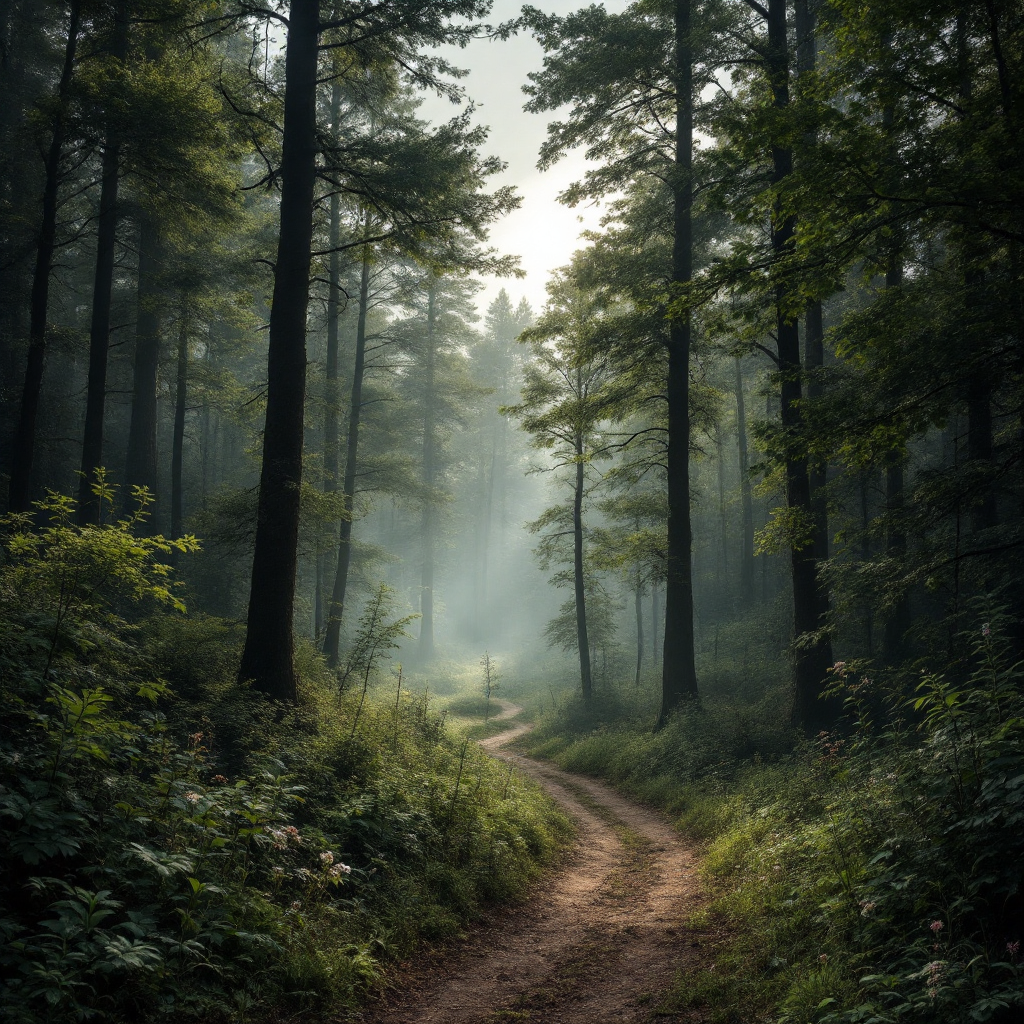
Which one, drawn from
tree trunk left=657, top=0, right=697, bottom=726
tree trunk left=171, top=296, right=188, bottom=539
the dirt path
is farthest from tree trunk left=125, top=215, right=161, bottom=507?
the dirt path

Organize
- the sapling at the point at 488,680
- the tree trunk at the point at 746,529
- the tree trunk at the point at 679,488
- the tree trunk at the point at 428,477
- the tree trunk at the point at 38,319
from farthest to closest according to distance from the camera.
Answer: the tree trunk at the point at 428,477 < the tree trunk at the point at 746,529 < the sapling at the point at 488,680 < the tree trunk at the point at 679,488 < the tree trunk at the point at 38,319

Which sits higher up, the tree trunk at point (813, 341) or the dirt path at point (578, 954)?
the tree trunk at point (813, 341)

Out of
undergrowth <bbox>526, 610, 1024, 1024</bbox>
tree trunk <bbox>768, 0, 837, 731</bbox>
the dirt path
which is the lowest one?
the dirt path

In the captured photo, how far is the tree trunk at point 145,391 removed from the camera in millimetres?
17703

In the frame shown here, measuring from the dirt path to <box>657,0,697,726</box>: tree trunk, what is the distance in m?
5.41

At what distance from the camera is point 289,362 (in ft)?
29.7

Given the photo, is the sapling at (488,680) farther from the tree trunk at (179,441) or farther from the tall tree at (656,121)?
the tree trunk at (179,441)

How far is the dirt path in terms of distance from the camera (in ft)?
15.1

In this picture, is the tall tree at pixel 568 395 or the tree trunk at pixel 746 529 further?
the tree trunk at pixel 746 529

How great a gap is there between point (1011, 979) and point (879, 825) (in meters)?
2.10

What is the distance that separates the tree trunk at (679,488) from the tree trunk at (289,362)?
7769 mm

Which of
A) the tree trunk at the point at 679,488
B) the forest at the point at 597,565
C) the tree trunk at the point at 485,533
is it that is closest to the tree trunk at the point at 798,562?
the forest at the point at 597,565

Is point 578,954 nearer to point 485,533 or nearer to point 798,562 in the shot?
point 798,562

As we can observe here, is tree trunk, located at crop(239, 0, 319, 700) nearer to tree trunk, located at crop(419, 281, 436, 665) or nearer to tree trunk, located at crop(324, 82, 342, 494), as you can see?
tree trunk, located at crop(324, 82, 342, 494)
